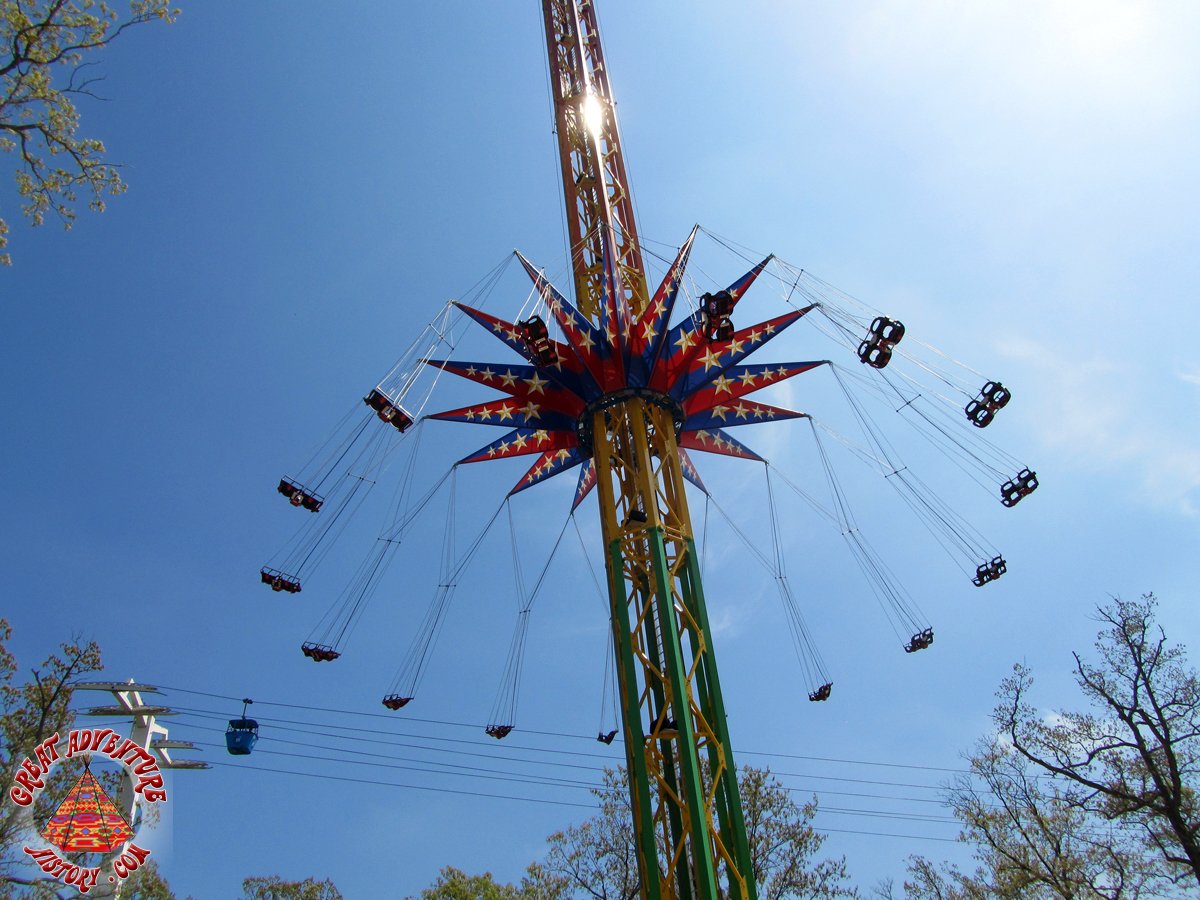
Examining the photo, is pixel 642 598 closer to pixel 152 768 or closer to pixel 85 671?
pixel 85 671

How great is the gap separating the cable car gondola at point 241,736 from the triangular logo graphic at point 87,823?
3388 mm

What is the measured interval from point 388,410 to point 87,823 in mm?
14465

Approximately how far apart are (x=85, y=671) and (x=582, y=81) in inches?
790

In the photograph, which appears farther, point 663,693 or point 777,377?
point 777,377

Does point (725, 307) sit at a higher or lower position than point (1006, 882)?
higher

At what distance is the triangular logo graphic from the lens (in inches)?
852

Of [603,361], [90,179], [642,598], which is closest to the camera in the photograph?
[90,179]

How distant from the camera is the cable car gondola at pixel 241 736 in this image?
22734 mm

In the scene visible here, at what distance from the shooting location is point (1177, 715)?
60.8 ft

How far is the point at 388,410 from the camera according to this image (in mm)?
17172

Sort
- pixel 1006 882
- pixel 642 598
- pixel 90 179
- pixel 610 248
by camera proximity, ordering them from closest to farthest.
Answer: pixel 90 179 → pixel 642 598 → pixel 610 248 → pixel 1006 882

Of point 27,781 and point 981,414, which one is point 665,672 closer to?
point 981,414

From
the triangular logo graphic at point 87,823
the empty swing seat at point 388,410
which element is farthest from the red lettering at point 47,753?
the empty swing seat at point 388,410

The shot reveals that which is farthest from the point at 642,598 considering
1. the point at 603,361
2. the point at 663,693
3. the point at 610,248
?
the point at 610,248
